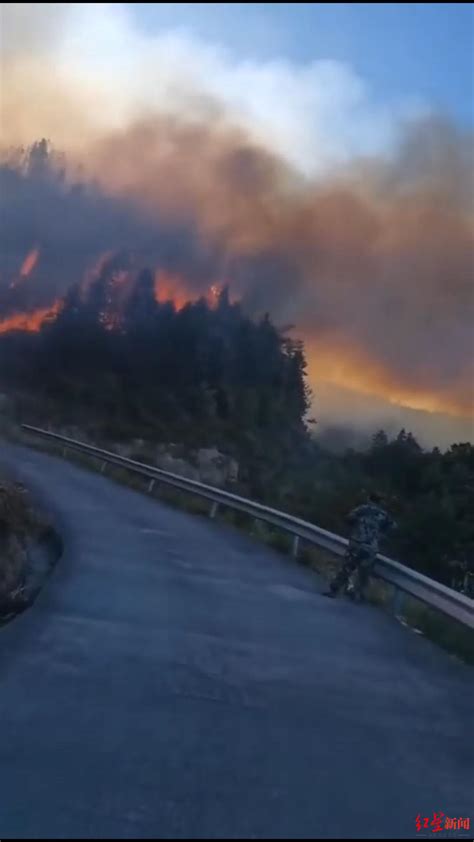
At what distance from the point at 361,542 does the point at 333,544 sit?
2.55 metres

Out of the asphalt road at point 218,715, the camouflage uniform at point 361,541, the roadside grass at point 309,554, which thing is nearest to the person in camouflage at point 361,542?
the camouflage uniform at point 361,541

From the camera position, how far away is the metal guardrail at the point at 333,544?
1155cm

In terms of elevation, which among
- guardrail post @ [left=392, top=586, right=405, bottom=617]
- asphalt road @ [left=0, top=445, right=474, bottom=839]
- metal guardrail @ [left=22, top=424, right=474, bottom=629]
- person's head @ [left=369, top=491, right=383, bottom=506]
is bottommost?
asphalt road @ [left=0, top=445, right=474, bottom=839]

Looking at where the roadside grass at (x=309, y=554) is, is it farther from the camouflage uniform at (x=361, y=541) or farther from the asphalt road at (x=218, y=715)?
the camouflage uniform at (x=361, y=541)

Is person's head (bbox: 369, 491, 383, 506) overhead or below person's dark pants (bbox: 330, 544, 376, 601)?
overhead

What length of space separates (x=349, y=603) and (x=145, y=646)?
4755mm

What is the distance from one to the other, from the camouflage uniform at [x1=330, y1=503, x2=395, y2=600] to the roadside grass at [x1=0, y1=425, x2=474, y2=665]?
0.45 m

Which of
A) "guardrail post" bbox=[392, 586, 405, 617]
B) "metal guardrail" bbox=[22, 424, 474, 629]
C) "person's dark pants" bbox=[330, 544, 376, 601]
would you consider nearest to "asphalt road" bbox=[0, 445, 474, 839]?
"guardrail post" bbox=[392, 586, 405, 617]

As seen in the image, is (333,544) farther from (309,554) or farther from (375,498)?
(375,498)

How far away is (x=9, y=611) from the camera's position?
38.4 ft

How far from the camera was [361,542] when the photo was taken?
549 inches

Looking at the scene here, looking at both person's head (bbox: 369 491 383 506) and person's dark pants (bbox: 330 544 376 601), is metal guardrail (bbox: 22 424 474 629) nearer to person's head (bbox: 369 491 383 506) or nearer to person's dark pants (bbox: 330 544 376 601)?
person's dark pants (bbox: 330 544 376 601)

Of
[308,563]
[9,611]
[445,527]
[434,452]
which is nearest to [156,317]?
[434,452]

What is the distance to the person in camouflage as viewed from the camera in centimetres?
1396
